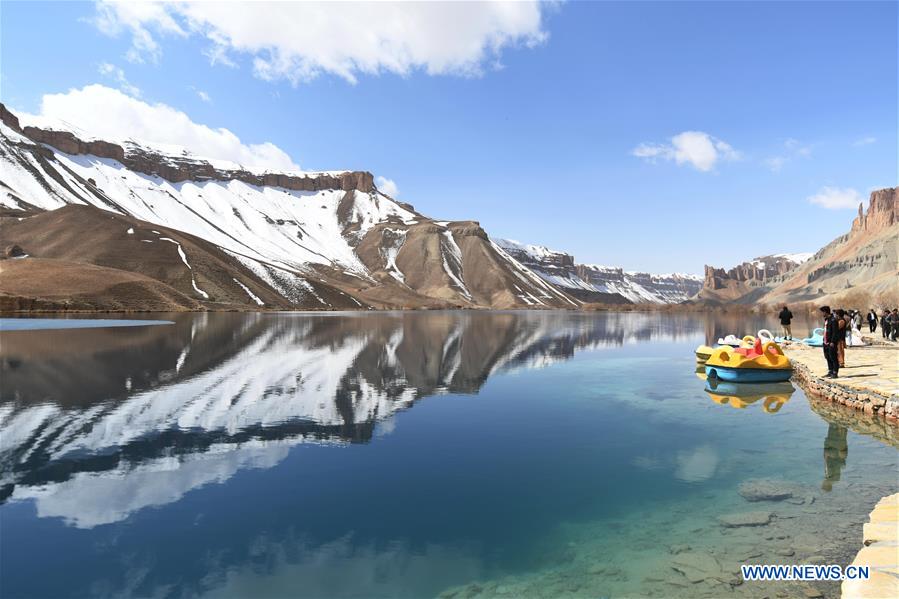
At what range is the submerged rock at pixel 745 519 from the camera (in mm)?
9625

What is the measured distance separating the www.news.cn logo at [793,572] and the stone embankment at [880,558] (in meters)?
0.50

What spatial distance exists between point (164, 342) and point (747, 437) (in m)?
42.2

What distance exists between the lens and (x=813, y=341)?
4006 centimetres

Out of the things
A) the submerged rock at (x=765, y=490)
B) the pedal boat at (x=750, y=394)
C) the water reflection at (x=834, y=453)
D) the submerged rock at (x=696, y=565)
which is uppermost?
the pedal boat at (x=750, y=394)

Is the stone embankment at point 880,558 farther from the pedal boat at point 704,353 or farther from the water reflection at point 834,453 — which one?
the pedal boat at point 704,353

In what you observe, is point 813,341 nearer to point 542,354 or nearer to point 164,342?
point 542,354

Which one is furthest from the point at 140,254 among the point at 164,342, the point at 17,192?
the point at 164,342

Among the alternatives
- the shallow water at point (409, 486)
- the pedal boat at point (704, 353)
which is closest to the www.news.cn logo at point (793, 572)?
the shallow water at point (409, 486)

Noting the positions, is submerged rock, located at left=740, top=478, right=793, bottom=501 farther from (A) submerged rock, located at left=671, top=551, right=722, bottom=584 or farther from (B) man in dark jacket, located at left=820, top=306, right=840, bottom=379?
(B) man in dark jacket, located at left=820, top=306, right=840, bottom=379

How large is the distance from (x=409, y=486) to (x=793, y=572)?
23.3 ft

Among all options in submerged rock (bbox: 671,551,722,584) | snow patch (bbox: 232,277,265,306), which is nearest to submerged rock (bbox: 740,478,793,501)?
submerged rock (bbox: 671,551,722,584)

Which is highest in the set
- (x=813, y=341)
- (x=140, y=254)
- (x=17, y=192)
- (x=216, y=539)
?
(x=17, y=192)

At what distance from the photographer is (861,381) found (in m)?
21.0

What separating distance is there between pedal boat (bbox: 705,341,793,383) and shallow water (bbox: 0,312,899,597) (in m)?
1.67
